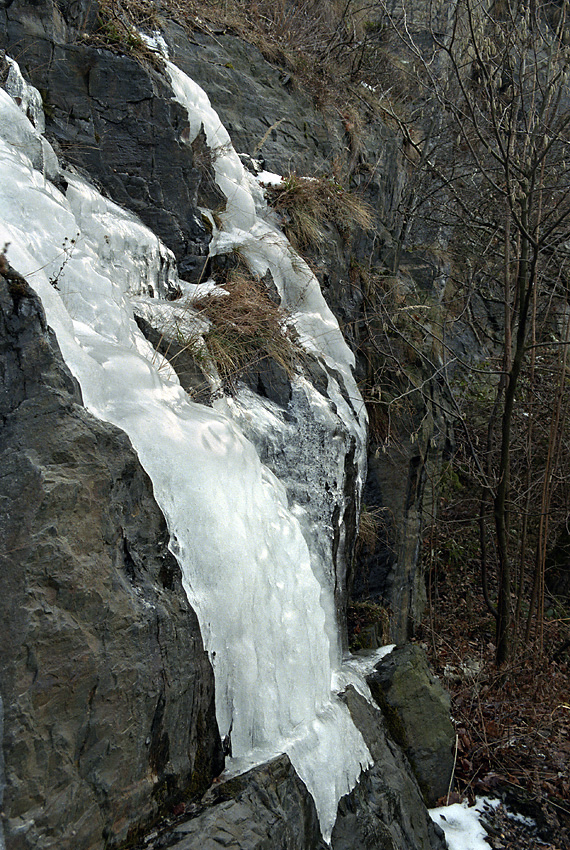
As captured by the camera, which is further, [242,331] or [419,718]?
[242,331]

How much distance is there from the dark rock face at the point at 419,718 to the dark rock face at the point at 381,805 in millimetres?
171

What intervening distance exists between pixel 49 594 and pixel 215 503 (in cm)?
94

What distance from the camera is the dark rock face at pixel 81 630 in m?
2.09

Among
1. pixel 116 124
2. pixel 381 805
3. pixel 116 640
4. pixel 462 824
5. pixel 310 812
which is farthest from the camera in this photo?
pixel 116 124

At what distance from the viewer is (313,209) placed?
6.47 metres

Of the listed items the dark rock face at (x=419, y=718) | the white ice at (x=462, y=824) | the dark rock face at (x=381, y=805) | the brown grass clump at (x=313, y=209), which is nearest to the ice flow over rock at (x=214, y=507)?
the dark rock face at (x=381, y=805)

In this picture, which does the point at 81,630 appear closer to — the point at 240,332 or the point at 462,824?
the point at 240,332

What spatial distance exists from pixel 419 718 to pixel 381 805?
2.68 ft

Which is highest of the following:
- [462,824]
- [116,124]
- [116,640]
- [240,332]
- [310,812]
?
[116,124]

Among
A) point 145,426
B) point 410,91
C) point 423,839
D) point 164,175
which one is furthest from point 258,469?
point 410,91

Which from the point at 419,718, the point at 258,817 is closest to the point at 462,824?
the point at 419,718

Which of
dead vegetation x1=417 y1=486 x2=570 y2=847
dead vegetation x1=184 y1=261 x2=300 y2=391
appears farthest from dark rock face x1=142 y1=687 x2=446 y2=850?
dead vegetation x1=184 y1=261 x2=300 y2=391

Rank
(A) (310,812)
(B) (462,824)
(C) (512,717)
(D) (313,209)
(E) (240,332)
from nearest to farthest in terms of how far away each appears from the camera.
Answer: (A) (310,812)
(B) (462,824)
(E) (240,332)
(C) (512,717)
(D) (313,209)

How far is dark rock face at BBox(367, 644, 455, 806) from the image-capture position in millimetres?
3979
